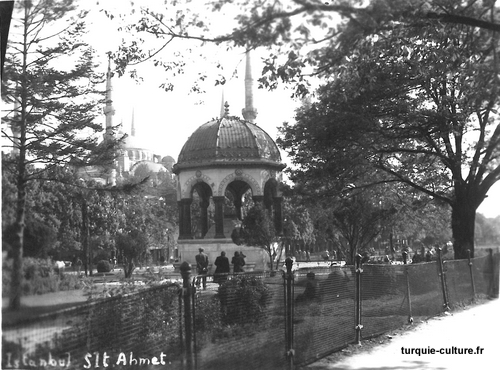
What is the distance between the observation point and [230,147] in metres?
26.5

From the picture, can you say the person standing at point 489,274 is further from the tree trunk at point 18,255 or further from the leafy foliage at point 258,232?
the tree trunk at point 18,255

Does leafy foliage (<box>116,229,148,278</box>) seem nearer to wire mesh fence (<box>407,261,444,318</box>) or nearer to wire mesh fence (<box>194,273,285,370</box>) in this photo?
wire mesh fence (<box>407,261,444,318</box>)

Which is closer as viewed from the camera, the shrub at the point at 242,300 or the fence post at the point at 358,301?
the shrub at the point at 242,300

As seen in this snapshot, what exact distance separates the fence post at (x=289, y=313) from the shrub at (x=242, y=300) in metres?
0.24

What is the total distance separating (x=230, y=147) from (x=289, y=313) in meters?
19.5

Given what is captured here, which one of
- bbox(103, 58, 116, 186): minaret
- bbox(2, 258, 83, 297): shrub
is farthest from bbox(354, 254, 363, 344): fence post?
bbox(2, 258, 83, 297): shrub

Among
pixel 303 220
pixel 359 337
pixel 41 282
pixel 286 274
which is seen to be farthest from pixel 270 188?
pixel 41 282

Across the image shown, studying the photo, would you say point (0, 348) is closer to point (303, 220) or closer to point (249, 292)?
point (249, 292)

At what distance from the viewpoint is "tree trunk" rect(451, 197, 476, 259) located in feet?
52.0

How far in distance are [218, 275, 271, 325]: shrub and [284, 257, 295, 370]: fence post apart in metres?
0.24

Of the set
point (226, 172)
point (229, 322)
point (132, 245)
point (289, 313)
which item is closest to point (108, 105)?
point (229, 322)

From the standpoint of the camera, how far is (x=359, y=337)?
9062 millimetres

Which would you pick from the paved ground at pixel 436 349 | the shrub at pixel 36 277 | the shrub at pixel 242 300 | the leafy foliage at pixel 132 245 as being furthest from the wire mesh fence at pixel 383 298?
the leafy foliage at pixel 132 245

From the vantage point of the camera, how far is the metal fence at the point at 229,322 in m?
4.44
